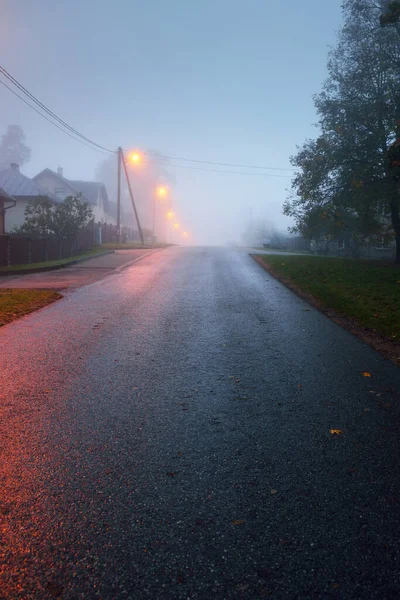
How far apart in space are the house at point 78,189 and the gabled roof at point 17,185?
261 inches

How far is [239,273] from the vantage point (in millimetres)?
17688

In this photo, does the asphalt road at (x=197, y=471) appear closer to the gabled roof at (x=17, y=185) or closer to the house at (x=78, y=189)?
the gabled roof at (x=17, y=185)

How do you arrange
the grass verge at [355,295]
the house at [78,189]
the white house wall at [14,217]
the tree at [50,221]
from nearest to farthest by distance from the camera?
the grass verge at [355,295] → the tree at [50,221] → the white house wall at [14,217] → the house at [78,189]

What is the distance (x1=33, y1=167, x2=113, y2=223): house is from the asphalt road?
44.9m

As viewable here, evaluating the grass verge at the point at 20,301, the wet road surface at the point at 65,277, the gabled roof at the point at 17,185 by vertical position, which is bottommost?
the grass verge at the point at 20,301

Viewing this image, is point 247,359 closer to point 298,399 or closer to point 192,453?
point 298,399

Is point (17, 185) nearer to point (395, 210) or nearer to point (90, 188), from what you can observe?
point (90, 188)

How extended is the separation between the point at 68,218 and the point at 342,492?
81.2 feet

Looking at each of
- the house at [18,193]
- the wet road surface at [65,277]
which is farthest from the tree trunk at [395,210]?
the house at [18,193]

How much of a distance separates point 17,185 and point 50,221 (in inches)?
700

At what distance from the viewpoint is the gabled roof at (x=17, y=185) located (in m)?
38.9

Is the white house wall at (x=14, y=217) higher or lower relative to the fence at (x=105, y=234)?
higher

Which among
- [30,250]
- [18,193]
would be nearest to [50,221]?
[30,250]

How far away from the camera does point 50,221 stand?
82.1ft
